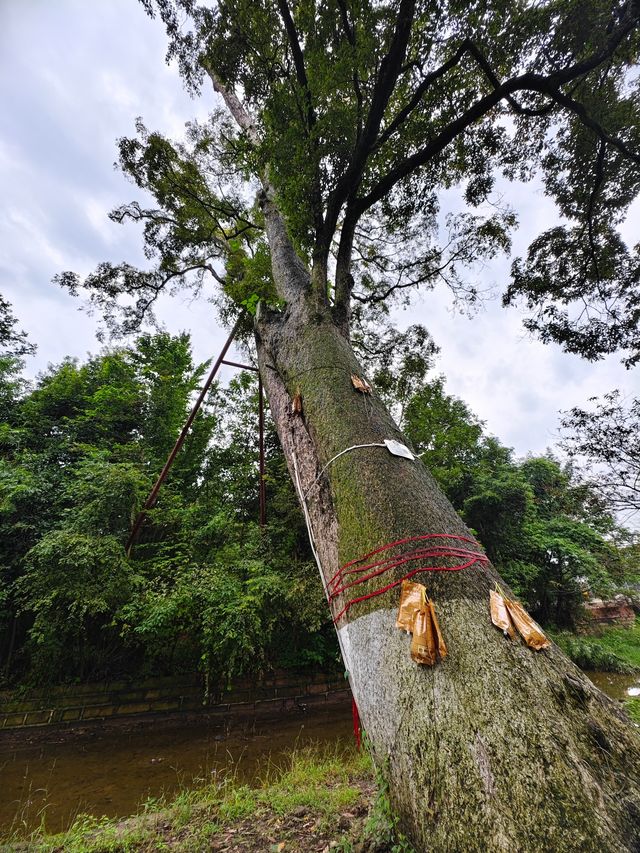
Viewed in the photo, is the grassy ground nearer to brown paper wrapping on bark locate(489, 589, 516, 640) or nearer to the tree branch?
brown paper wrapping on bark locate(489, 589, 516, 640)

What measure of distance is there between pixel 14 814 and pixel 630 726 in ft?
15.7

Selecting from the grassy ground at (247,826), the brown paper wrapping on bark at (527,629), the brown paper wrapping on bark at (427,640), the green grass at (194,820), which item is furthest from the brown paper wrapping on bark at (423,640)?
the green grass at (194,820)

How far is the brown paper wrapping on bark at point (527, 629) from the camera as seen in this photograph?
930 mm

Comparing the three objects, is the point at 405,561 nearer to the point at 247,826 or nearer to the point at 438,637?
the point at 438,637

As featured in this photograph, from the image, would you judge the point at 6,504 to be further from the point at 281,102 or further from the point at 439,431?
the point at 439,431

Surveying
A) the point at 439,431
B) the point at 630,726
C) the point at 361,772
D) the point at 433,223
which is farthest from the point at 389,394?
the point at 630,726

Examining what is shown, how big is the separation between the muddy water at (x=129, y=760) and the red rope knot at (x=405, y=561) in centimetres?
363

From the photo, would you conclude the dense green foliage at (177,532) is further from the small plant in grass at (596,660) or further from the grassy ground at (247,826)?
the grassy ground at (247,826)

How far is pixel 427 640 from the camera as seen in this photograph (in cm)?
92

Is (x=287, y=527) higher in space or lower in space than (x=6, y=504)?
lower

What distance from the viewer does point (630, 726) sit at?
0.86 meters

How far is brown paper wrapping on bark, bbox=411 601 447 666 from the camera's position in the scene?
901 mm

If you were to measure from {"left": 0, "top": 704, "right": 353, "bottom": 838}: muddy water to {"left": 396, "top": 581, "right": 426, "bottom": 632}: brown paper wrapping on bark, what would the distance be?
3784 mm

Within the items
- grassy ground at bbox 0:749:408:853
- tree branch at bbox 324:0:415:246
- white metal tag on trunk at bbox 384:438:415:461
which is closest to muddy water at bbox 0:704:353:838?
grassy ground at bbox 0:749:408:853
